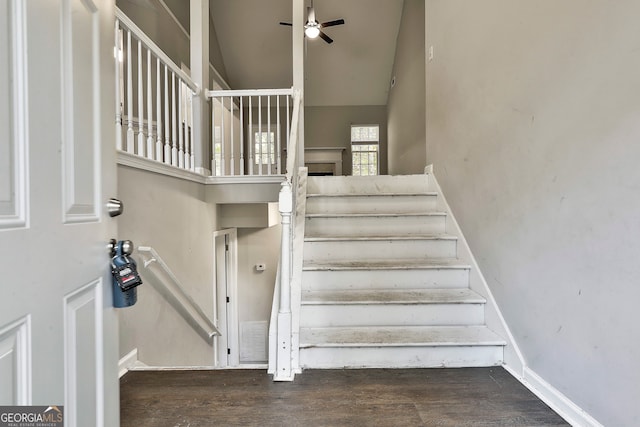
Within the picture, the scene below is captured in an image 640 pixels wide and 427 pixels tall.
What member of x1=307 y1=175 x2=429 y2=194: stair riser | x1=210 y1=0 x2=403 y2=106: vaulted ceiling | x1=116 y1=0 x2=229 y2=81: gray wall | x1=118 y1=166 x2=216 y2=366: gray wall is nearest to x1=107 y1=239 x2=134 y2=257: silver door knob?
x1=118 y1=166 x2=216 y2=366: gray wall

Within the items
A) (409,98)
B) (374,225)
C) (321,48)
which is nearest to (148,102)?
(374,225)

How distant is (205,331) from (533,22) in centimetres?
318

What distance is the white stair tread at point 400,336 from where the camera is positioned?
1.80 meters

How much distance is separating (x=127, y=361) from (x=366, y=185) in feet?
7.68

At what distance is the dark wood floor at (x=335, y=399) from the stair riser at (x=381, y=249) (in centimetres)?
87

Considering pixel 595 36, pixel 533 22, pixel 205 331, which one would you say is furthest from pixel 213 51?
pixel 595 36

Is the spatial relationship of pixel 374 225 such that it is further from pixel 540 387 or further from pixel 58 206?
pixel 58 206

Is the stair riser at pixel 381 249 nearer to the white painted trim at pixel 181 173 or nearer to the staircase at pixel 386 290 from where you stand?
the staircase at pixel 386 290

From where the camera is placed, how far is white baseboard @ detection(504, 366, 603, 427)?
51.4 inches

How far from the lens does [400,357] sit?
1.81 metres

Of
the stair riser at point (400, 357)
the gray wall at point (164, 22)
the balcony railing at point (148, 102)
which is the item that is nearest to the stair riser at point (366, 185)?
the balcony railing at point (148, 102)

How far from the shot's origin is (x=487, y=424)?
1.35 m

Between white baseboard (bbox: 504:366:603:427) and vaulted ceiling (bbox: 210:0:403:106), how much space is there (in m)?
6.21

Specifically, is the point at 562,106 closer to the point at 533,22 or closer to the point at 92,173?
the point at 533,22
